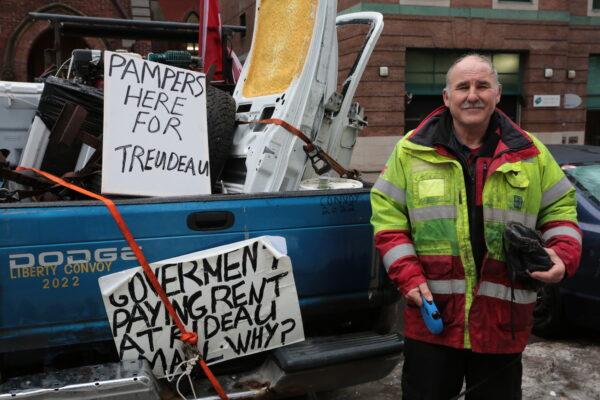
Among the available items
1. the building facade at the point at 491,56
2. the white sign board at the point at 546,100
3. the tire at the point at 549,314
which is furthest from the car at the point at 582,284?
the white sign board at the point at 546,100

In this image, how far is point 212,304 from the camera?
255 centimetres

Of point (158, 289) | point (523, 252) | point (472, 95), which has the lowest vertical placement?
point (158, 289)

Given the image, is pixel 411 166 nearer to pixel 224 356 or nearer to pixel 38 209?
pixel 224 356

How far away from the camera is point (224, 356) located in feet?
8.64

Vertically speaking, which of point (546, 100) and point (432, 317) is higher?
point (546, 100)

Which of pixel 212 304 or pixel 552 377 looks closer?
pixel 212 304

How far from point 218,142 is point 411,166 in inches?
55.8

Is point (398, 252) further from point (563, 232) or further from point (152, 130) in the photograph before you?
point (152, 130)

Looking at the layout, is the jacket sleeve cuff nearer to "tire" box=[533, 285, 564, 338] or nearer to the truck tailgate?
the truck tailgate

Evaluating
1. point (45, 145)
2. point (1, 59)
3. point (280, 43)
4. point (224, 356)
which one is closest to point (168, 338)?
point (224, 356)

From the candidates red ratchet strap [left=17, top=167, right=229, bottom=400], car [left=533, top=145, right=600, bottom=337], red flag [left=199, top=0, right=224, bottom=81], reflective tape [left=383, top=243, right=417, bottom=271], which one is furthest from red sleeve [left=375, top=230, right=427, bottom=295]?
red flag [left=199, top=0, right=224, bottom=81]

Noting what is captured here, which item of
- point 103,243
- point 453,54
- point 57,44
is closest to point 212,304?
point 103,243

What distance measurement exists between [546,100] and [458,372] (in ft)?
47.5

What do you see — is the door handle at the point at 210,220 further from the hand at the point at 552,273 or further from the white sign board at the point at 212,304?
the hand at the point at 552,273
